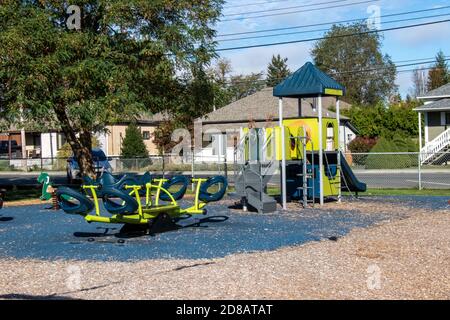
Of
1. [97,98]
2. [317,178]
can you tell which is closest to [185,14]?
[97,98]

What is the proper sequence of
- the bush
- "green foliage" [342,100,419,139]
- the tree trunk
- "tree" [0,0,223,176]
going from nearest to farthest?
Answer: "tree" [0,0,223,176] → the tree trunk → the bush → "green foliage" [342,100,419,139]

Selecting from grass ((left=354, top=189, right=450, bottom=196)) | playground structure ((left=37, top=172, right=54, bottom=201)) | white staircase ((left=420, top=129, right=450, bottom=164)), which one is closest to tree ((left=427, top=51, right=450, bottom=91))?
white staircase ((left=420, top=129, right=450, bottom=164))

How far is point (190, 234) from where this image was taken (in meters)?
12.6

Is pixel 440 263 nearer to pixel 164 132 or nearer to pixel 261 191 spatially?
pixel 261 191

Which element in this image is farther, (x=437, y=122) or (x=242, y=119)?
(x=242, y=119)

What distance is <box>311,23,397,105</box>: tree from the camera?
82.9 metres

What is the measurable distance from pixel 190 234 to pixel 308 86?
21.3 feet

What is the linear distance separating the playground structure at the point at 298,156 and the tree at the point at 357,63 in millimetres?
64804

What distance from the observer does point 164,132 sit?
46906 millimetres

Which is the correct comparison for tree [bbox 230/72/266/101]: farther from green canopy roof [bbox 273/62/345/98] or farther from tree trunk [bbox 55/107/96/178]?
green canopy roof [bbox 273/62/345/98]

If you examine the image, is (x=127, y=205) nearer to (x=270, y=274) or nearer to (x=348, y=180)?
(x=270, y=274)

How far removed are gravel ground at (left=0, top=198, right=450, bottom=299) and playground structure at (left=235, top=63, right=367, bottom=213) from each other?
532cm

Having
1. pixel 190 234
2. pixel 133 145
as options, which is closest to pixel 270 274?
pixel 190 234

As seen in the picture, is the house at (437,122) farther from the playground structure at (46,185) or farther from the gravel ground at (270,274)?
the gravel ground at (270,274)
